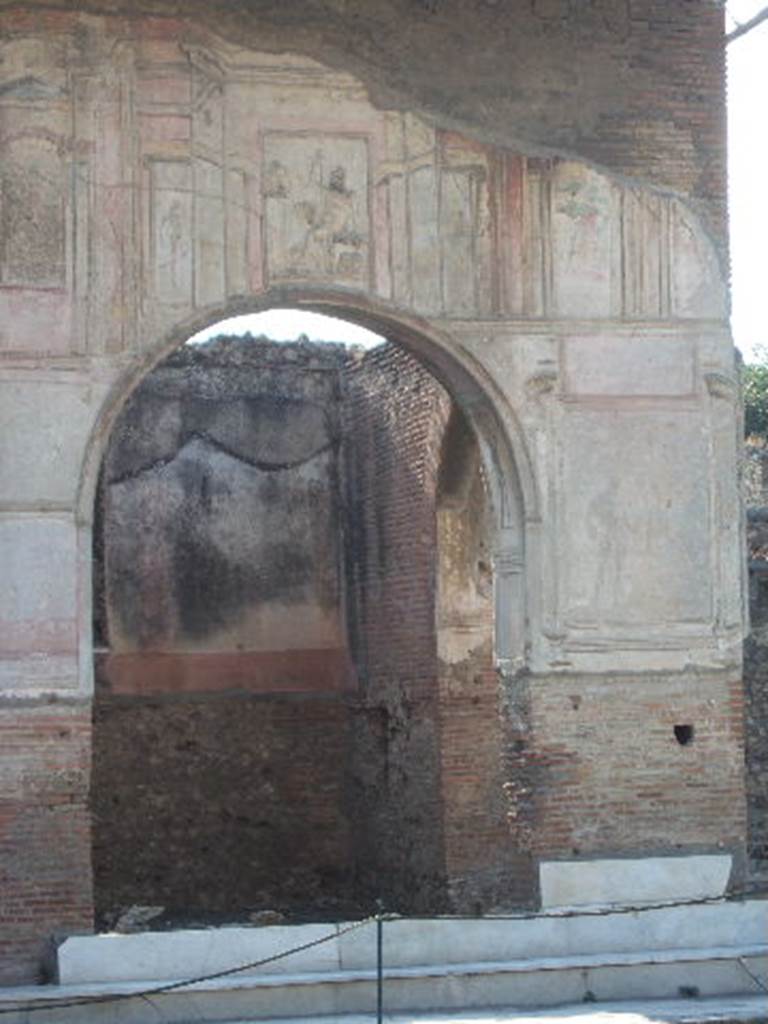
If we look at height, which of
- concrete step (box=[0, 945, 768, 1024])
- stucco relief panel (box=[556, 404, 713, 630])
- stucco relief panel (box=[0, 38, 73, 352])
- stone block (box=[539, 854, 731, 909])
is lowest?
concrete step (box=[0, 945, 768, 1024])

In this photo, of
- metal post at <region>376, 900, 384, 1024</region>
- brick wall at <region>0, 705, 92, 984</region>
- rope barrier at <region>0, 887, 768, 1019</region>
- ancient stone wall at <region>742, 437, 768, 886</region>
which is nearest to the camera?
metal post at <region>376, 900, 384, 1024</region>

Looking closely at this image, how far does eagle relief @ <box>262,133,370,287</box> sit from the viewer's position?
1138 cm

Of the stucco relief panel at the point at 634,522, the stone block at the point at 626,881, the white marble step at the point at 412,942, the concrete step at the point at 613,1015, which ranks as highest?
the stucco relief panel at the point at 634,522

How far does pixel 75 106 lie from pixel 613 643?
401cm

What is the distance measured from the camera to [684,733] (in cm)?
1184

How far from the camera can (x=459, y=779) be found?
1405 centimetres

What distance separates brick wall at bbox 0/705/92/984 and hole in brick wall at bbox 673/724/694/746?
3.23 metres

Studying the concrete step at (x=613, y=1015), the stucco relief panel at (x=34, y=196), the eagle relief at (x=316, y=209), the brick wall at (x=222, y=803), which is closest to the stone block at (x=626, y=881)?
the concrete step at (x=613, y=1015)

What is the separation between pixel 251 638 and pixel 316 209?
515cm

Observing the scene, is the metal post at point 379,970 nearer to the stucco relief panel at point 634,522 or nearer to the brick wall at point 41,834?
the brick wall at point 41,834

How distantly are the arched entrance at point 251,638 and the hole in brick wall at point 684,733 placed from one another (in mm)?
3471

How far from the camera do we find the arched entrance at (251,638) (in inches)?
609

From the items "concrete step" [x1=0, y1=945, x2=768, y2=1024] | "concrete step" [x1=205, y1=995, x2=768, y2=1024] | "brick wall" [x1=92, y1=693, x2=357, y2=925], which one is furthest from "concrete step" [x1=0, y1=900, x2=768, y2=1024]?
"brick wall" [x1=92, y1=693, x2=357, y2=925]

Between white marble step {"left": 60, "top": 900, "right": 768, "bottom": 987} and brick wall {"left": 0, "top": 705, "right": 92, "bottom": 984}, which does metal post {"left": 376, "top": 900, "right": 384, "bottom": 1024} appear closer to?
white marble step {"left": 60, "top": 900, "right": 768, "bottom": 987}
